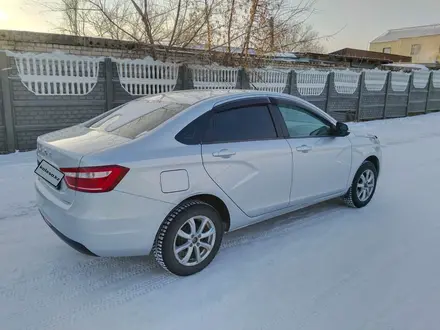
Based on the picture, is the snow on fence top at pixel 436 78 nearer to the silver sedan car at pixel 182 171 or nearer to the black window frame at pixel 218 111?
the silver sedan car at pixel 182 171

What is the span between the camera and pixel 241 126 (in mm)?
3312

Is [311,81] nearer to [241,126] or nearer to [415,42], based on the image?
[241,126]

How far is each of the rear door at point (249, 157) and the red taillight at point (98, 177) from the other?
2.42 feet

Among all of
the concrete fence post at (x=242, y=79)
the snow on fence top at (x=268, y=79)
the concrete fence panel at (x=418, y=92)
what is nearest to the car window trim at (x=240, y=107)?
the concrete fence post at (x=242, y=79)

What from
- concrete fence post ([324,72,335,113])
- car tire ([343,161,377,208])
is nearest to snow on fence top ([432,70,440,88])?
concrete fence post ([324,72,335,113])

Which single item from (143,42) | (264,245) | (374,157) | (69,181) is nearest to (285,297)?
(264,245)

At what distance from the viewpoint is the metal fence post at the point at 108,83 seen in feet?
24.3

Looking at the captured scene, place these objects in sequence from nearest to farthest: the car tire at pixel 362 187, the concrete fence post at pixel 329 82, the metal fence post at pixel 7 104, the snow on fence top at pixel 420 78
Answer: the car tire at pixel 362 187 < the metal fence post at pixel 7 104 < the concrete fence post at pixel 329 82 < the snow on fence top at pixel 420 78

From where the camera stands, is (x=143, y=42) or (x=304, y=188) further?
(x=143, y=42)

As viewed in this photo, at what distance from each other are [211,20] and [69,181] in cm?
818

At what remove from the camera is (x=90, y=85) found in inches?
287

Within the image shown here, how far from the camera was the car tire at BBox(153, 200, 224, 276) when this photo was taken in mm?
2818

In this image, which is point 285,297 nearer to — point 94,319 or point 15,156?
point 94,319

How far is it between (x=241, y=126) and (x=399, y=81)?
13.9m
